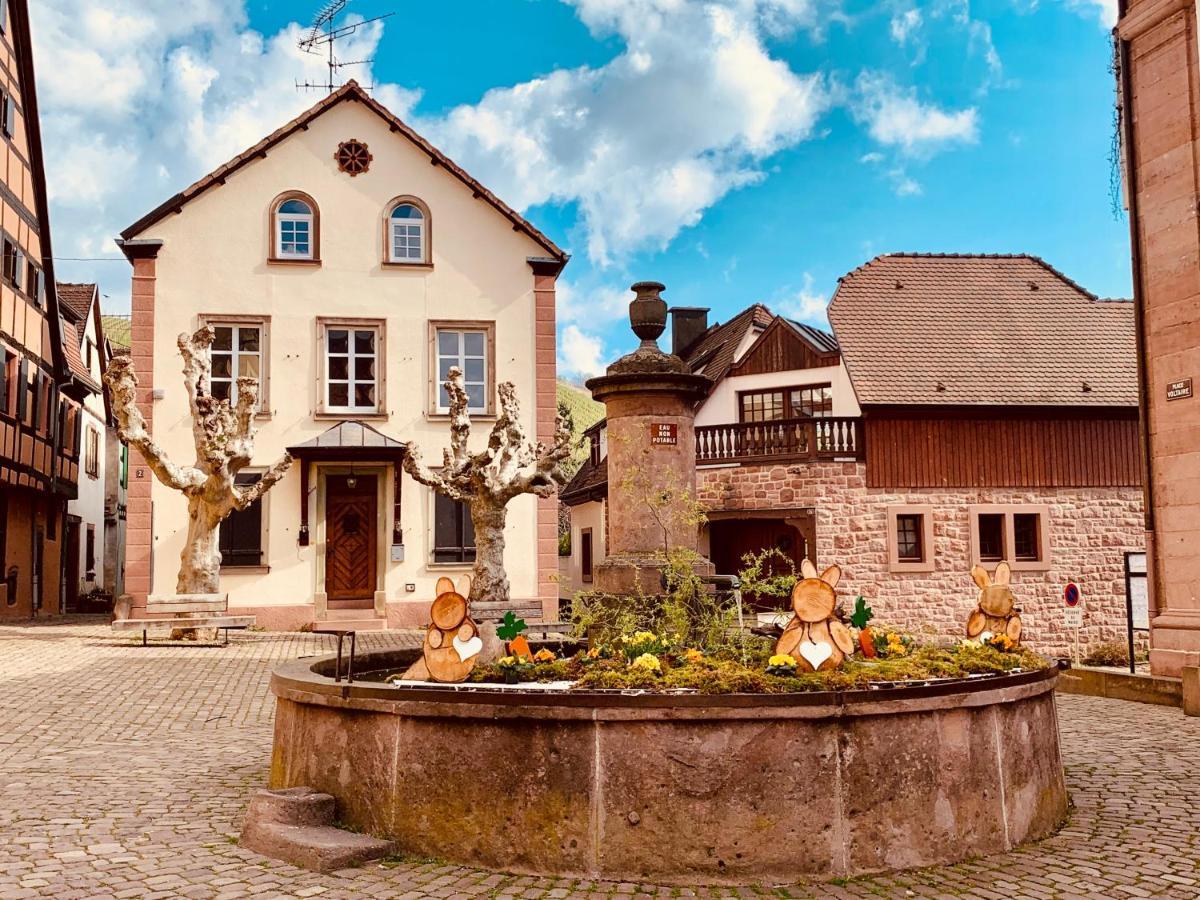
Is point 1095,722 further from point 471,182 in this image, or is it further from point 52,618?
point 52,618

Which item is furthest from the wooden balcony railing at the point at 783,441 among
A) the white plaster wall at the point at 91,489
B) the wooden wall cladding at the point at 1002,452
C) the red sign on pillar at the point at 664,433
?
the white plaster wall at the point at 91,489

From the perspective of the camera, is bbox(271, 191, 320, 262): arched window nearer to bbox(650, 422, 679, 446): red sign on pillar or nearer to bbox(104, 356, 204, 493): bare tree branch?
bbox(104, 356, 204, 493): bare tree branch

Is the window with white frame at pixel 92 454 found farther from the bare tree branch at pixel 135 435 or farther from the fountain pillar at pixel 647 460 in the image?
the fountain pillar at pixel 647 460

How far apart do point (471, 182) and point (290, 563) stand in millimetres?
8165

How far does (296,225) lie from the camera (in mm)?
22922

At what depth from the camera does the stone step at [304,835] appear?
5.82m

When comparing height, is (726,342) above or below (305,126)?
below

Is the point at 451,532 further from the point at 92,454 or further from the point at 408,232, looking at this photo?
Result: the point at 92,454

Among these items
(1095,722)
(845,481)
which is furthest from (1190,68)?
(845,481)

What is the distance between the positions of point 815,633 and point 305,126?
19.2 meters

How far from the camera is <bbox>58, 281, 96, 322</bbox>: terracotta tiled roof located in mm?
34625

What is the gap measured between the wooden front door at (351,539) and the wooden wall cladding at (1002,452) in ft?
33.6

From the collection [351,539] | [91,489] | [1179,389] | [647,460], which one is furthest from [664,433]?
[91,489]

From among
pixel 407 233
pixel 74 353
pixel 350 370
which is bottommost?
pixel 350 370
